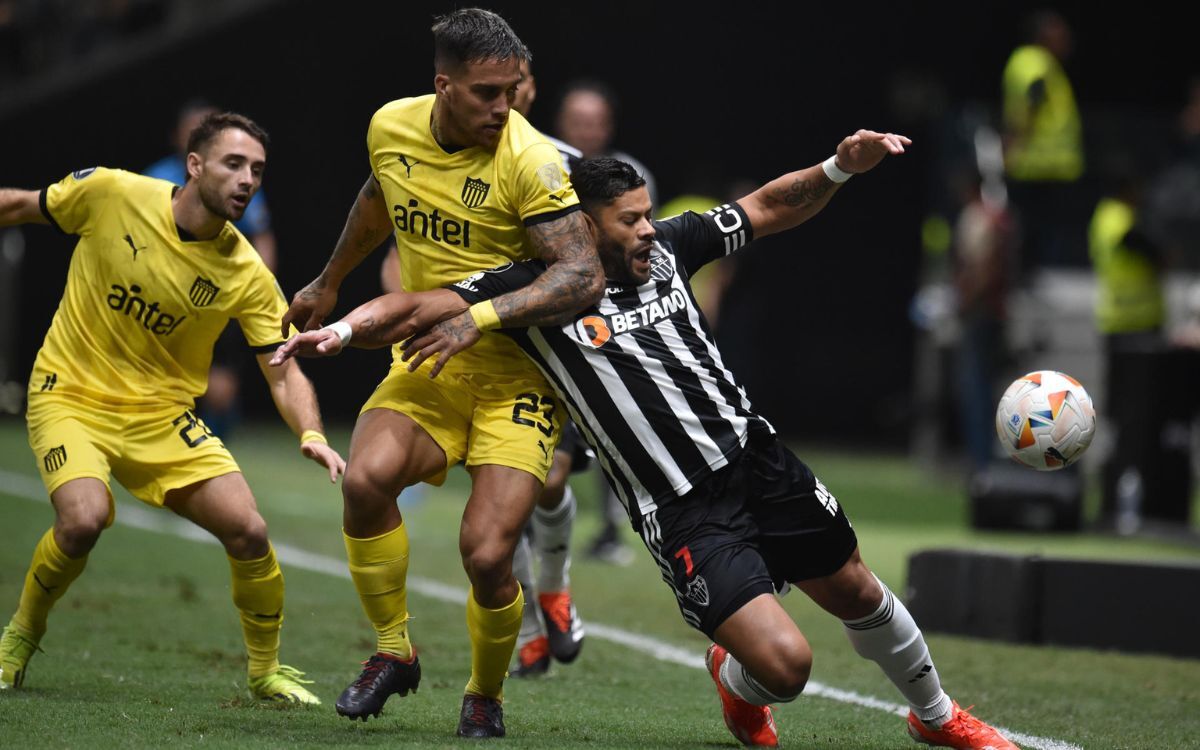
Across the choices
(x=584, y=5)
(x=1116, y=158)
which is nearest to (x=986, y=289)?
(x=1116, y=158)

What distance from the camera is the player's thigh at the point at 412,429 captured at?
202 inches

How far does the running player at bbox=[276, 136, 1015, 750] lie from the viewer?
4984mm

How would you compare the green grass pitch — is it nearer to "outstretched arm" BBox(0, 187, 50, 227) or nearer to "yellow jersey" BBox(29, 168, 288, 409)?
"yellow jersey" BBox(29, 168, 288, 409)

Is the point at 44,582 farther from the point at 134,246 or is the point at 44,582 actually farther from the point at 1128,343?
the point at 1128,343

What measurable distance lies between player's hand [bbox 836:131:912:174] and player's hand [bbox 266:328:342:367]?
1.76 meters

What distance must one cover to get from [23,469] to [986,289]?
27.6 feet

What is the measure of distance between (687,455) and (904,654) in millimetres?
905

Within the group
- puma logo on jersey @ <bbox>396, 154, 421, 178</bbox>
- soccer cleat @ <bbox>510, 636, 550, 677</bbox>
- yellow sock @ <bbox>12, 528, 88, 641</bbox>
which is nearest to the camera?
puma logo on jersey @ <bbox>396, 154, 421, 178</bbox>

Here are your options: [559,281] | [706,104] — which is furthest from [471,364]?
[706,104]

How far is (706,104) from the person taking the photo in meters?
20.6

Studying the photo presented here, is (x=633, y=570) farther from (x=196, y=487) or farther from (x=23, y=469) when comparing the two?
(x=23, y=469)

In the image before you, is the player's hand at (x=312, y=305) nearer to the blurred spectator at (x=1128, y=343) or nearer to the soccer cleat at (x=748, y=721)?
the soccer cleat at (x=748, y=721)

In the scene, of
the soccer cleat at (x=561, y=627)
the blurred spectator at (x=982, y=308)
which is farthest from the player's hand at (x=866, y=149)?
the blurred spectator at (x=982, y=308)

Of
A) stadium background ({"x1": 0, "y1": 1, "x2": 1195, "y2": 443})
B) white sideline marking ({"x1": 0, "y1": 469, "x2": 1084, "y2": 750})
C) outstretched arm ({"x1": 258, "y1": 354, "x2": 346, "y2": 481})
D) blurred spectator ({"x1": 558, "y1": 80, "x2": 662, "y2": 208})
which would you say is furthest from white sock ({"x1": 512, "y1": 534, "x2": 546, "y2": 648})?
stadium background ({"x1": 0, "y1": 1, "x2": 1195, "y2": 443})
